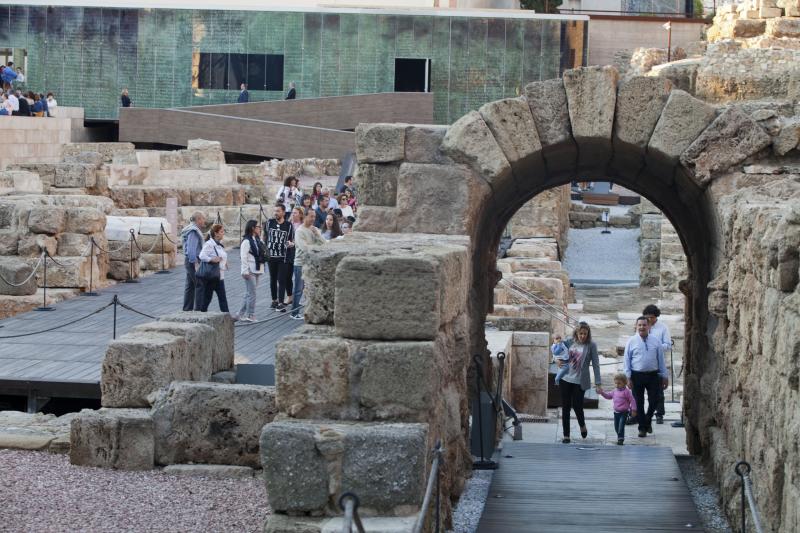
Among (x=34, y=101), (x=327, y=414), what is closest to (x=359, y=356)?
(x=327, y=414)

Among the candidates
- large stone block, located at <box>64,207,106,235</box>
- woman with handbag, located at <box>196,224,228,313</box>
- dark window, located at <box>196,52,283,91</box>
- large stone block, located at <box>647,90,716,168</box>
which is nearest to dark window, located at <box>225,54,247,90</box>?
dark window, located at <box>196,52,283,91</box>

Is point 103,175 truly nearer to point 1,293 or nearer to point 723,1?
point 1,293

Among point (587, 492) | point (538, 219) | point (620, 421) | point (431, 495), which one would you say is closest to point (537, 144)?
point (587, 492)

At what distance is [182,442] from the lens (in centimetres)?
959

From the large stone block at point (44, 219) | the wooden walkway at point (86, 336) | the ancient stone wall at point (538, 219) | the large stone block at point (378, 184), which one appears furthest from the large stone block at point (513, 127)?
the ancient stone wall at point (538, 219)

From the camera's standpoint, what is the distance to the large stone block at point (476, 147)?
9617 mm

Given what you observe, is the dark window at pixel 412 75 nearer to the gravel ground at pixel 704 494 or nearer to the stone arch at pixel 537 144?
the stone arch at pixel 537 144

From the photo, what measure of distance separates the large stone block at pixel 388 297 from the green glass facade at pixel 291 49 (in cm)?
3015

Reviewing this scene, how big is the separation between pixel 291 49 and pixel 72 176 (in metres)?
12.8

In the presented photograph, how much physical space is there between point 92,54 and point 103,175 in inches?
456

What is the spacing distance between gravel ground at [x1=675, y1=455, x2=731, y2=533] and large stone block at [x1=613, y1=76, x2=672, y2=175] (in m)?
A: 2.63

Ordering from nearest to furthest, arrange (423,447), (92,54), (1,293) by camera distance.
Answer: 1. (423,447)
2. (1,293)
3. (92,54)

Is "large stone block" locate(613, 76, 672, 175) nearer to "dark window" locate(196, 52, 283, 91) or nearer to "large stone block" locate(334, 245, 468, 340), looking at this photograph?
"large stone block" locate(334, 245, 468, 340)

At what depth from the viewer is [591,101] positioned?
9.70 meters
